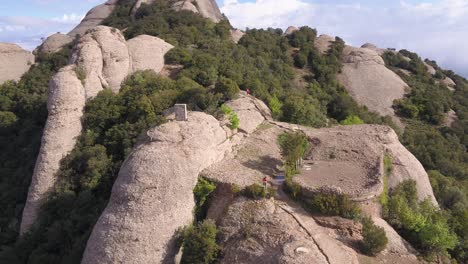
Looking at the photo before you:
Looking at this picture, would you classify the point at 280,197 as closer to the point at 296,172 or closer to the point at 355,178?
the point at 296,172

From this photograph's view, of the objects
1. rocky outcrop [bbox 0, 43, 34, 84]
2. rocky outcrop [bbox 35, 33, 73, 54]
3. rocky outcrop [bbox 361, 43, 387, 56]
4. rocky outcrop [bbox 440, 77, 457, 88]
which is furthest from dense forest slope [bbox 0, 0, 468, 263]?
rocky outcrop [bbox 361, 43, 387, 56]

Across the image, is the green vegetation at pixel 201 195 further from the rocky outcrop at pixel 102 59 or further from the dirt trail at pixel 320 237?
the rocky outcrop at pixel 102 59

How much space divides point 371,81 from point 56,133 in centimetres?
3903

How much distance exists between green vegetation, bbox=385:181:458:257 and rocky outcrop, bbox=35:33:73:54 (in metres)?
41.6

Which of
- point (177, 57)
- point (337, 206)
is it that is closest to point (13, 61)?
point (177, 57)

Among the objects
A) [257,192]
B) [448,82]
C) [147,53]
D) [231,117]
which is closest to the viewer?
[257,192]

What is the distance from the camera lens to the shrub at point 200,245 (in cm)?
1501

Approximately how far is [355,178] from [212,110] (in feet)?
29.7

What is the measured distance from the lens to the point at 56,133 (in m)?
23.6

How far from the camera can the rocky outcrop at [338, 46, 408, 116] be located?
152 feet

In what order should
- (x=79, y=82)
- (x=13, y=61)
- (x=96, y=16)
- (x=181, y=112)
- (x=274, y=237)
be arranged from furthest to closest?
(x=96, y=16), (x=13, y=61), (x=79, y=82), (x=181, y=112), (x=274, y=237)

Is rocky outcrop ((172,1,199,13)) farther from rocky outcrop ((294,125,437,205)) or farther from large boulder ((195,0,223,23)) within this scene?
rocky outcrop ((294,125,437,205))

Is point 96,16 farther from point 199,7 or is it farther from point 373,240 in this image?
point 373,240

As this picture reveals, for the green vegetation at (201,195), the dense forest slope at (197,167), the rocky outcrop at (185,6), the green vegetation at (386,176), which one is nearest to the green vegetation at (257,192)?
the dense forest slope at (197,167)
